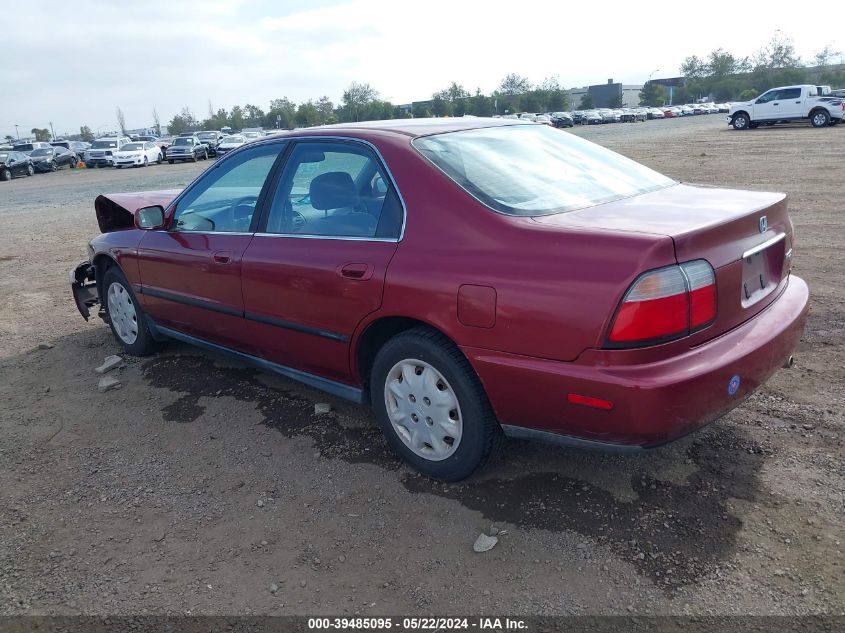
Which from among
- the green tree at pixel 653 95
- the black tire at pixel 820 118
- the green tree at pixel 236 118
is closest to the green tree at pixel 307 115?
the green tree at pixel 236 118

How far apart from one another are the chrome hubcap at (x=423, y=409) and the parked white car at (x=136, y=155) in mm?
36994

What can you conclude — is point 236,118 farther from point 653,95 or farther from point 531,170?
point 531,170

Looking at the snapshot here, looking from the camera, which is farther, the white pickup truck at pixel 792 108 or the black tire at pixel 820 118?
the black tire at pixel 820 118

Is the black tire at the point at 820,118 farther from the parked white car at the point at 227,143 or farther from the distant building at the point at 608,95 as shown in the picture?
the distant building at the point at 608,95

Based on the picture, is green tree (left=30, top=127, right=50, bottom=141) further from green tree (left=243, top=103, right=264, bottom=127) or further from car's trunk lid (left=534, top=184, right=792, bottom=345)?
car's trunk lid (left=534, top=184, right=792, bottom=345)

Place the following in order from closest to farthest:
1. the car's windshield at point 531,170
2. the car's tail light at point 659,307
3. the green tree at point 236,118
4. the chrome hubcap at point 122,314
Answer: the car's tail light at point 659,307
the car's windshield at point 531,170
the chrome hubcap at point 122,314
the green tree at point 236,118

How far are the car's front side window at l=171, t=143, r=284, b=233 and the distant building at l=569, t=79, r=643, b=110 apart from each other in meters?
117

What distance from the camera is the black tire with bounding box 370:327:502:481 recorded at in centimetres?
294

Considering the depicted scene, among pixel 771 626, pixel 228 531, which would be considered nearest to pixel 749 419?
pixel 771 626

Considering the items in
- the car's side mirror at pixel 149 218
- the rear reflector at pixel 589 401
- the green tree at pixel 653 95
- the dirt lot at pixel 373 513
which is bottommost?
the dirt lot at pixel 373 513

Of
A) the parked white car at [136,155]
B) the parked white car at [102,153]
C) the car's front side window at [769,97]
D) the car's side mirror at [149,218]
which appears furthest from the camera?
the parked white car at [102,153]

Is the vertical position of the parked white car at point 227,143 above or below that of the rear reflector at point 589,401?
above

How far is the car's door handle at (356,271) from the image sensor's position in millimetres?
3199

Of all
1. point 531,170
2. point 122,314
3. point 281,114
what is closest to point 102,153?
point 122,314
